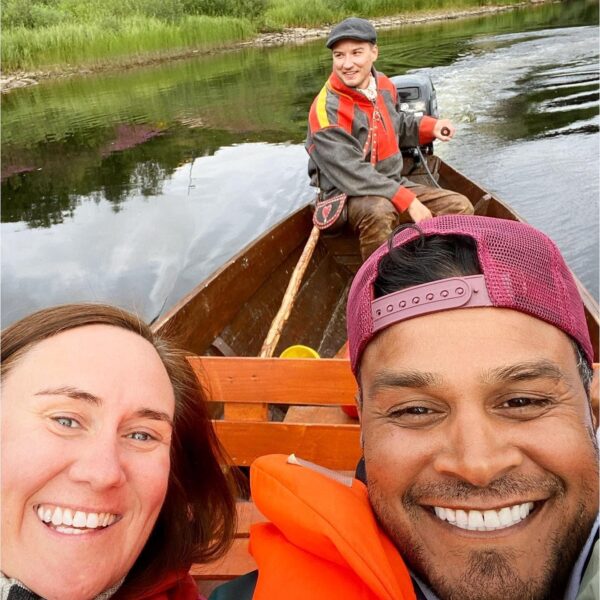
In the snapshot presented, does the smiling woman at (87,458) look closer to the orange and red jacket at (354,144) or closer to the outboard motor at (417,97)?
the orange and red jacket at (354,144)

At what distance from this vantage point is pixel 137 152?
50.8 feet

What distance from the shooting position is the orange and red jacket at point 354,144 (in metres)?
4.73

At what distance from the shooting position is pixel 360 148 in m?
4.97

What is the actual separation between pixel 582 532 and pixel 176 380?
3.79 ft

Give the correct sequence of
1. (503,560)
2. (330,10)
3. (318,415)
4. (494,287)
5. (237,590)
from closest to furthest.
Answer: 1. (503,560)
2. (494,287)
3. (237,590)
4. (318,415)
5. (330,10)

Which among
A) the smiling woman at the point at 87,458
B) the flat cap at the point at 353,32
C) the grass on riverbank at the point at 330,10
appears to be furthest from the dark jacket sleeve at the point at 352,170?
the grass on riverbank at the point at 330,10

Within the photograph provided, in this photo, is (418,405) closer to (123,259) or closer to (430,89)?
(430,89)

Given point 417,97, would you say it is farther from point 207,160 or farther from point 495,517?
point 207,160

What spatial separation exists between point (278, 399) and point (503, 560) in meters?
1.76

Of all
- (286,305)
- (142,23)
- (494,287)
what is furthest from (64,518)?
(142,23)

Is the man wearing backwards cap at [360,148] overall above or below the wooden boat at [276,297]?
above

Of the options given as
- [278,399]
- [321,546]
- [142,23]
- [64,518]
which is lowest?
[278,399]

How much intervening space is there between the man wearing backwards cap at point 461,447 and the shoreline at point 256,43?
27539 mm

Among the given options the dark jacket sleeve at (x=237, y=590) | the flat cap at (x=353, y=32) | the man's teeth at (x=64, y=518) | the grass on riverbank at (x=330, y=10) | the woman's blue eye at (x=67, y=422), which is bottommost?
the dark jacket sleeve at (x=237, y=590)
